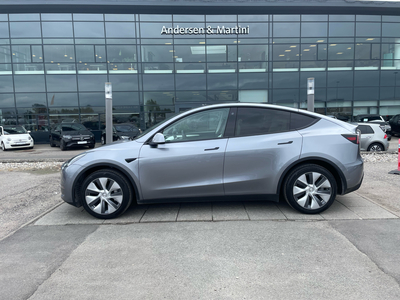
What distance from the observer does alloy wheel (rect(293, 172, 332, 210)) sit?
4145mm

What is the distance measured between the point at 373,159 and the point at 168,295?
9.60 metres

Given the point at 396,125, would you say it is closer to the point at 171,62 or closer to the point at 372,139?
the point at 372,139

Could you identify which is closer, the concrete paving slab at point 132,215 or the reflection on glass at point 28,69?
the concrete paving slab at point 132,215

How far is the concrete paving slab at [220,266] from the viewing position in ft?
8.04

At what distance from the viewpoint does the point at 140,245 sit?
11.1 feet

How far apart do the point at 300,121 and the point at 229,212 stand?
69.7 inches

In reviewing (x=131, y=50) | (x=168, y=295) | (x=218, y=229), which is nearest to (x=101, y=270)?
(x=168, y=295)

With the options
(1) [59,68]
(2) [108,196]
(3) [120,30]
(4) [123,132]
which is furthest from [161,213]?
(1) [59,68]

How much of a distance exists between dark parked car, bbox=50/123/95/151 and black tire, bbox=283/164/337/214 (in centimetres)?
1447

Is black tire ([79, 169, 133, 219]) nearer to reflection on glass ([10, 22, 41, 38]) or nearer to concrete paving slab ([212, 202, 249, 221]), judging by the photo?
concrete paving slab ([212, 202, 249, 221])

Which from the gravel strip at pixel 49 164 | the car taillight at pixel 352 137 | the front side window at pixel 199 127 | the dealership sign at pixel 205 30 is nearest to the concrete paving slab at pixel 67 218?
the front side window at pixel 199 127

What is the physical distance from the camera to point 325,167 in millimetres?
4309

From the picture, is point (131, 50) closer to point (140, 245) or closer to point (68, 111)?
point (68, 111)

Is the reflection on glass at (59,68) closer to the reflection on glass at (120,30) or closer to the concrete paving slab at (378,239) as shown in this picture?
the reflection on glass at (120,30)
